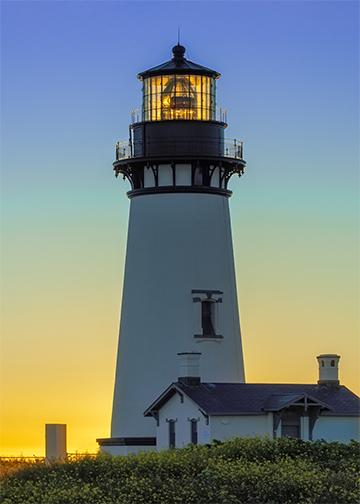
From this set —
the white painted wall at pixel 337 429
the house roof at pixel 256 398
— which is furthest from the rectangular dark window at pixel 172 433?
the white painted wall at pixel 337 429

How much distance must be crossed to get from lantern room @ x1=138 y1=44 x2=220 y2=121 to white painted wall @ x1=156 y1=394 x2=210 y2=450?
7676mm

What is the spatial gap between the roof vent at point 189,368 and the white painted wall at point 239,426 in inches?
64.1

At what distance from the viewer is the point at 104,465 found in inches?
1507

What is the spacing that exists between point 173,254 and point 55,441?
33.2ft

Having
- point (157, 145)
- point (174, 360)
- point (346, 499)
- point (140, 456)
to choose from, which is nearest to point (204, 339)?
point (174, 360)

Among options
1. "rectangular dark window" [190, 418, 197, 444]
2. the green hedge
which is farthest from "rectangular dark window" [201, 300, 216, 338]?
the green hedge

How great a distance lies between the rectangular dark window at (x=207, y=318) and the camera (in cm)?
4991

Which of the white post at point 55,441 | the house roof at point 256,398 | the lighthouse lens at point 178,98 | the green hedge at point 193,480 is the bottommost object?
the green hedge at point 193,480

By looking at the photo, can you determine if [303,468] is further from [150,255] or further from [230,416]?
[150,255]

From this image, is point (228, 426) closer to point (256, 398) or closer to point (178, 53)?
point (256, 398)

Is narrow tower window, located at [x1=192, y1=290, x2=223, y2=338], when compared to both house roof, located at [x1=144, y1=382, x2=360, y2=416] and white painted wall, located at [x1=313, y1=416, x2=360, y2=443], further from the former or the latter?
white painted wall, located at [x1=313, y1=416, x2=360, y2=443]

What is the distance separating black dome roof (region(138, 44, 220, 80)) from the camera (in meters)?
50.4

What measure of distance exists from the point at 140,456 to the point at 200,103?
1399 cm

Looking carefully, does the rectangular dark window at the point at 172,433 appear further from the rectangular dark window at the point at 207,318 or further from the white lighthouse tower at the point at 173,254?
the rectangular dark window at the point at 207,318
